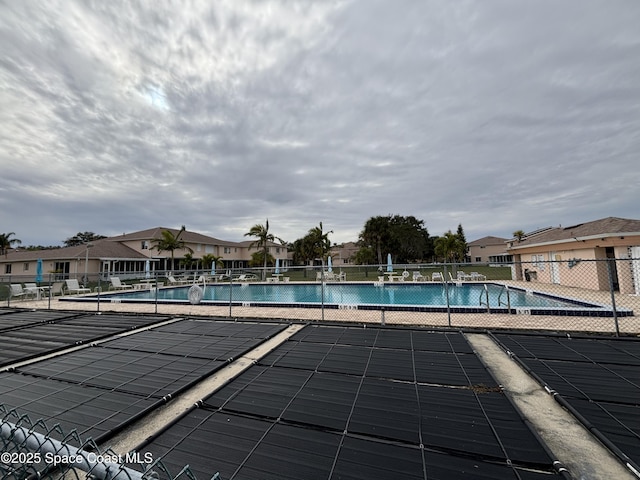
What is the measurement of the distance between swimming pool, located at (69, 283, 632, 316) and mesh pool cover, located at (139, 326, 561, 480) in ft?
11.6

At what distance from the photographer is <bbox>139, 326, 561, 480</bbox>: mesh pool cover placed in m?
2.03

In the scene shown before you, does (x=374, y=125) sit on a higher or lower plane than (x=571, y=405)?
higher

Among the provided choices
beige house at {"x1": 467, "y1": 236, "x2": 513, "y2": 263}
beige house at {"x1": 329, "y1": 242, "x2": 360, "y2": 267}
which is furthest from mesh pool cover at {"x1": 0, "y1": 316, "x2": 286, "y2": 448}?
beige house at {"x1": 467, "y1": 236, "x2": 513, "y2": 263}

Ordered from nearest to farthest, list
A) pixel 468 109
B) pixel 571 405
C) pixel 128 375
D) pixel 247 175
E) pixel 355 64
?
pixel 571 405 → pixel 128 375 → pixel 355 64 → pixel 468 109 → pixel 247 175

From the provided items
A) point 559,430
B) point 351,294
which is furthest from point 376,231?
point 559,430

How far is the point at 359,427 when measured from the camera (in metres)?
2.54

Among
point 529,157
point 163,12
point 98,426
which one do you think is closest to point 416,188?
point 529,157

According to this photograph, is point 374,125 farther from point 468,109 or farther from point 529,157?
point 529,157

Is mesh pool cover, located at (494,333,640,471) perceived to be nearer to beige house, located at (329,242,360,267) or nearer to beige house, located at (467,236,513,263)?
beige house, located at (467,236,513,263)

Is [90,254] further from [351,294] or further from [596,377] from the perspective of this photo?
[596,377]

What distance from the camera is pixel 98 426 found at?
265cm

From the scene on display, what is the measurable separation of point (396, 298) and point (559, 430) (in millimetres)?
12039

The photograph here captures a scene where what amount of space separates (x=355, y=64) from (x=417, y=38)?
7.47ft

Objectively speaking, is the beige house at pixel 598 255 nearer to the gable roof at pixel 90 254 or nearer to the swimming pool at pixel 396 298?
the swimming pool at pixel 396 298
